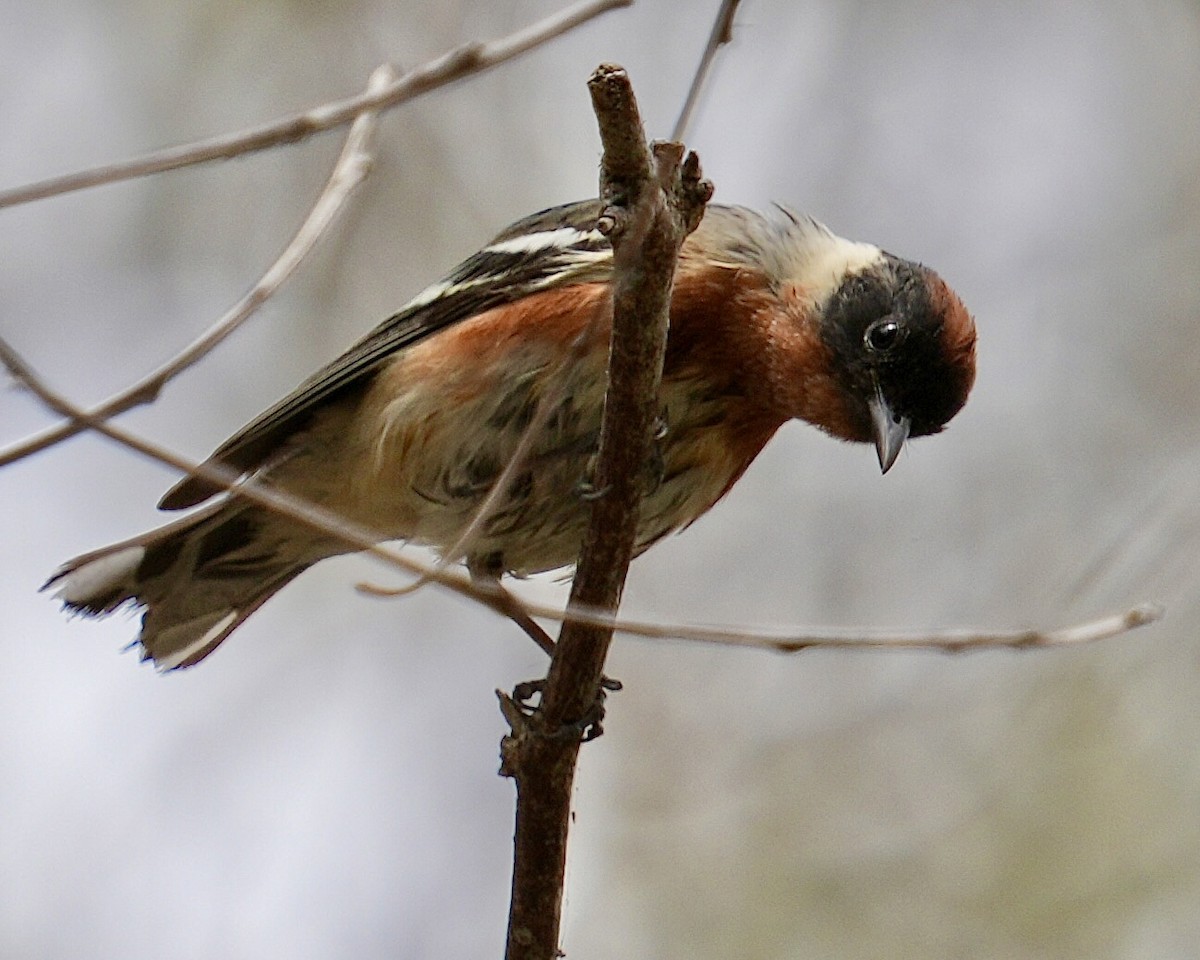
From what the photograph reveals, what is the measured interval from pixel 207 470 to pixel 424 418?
2637 mm

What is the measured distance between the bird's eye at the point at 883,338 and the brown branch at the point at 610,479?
134 centimetres

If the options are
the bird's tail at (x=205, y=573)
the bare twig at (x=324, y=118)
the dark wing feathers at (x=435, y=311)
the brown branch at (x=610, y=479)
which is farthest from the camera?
the bird's tail at (x=205, y=573)

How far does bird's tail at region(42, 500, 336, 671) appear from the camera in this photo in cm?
523

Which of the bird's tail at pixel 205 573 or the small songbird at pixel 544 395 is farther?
the bird's tail at pixel 205 573

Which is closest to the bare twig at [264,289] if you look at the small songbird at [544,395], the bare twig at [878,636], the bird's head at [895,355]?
the bare twig at [878,636]

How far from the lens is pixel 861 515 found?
9062 mm

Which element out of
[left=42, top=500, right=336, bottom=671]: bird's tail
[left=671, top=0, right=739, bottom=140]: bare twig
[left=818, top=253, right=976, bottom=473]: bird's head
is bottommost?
[left=671, top=0, right=739, bottom=140]: bare twig

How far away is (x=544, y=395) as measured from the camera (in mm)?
4500

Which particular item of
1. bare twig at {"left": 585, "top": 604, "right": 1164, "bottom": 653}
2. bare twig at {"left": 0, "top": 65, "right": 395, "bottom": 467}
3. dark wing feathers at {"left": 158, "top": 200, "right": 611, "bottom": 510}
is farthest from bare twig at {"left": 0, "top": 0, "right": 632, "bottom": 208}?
dark wing feathers at {"left": 158, "top": 200, "right": 611, "bottom": 510}

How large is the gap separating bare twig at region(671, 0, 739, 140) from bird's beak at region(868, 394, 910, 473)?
88.4 inches

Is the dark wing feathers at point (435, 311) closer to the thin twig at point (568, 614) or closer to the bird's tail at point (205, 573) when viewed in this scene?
the bird's tail at point (205, 573)

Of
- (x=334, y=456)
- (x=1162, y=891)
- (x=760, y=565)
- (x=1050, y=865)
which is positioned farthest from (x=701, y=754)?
(x=334, y=456)

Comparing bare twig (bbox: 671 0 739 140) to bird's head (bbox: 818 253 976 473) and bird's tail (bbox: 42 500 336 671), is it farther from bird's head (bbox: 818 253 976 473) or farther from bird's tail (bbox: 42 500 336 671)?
bird's tail (bbox: 42 500 336 671)

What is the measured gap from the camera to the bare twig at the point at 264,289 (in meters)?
2.20
